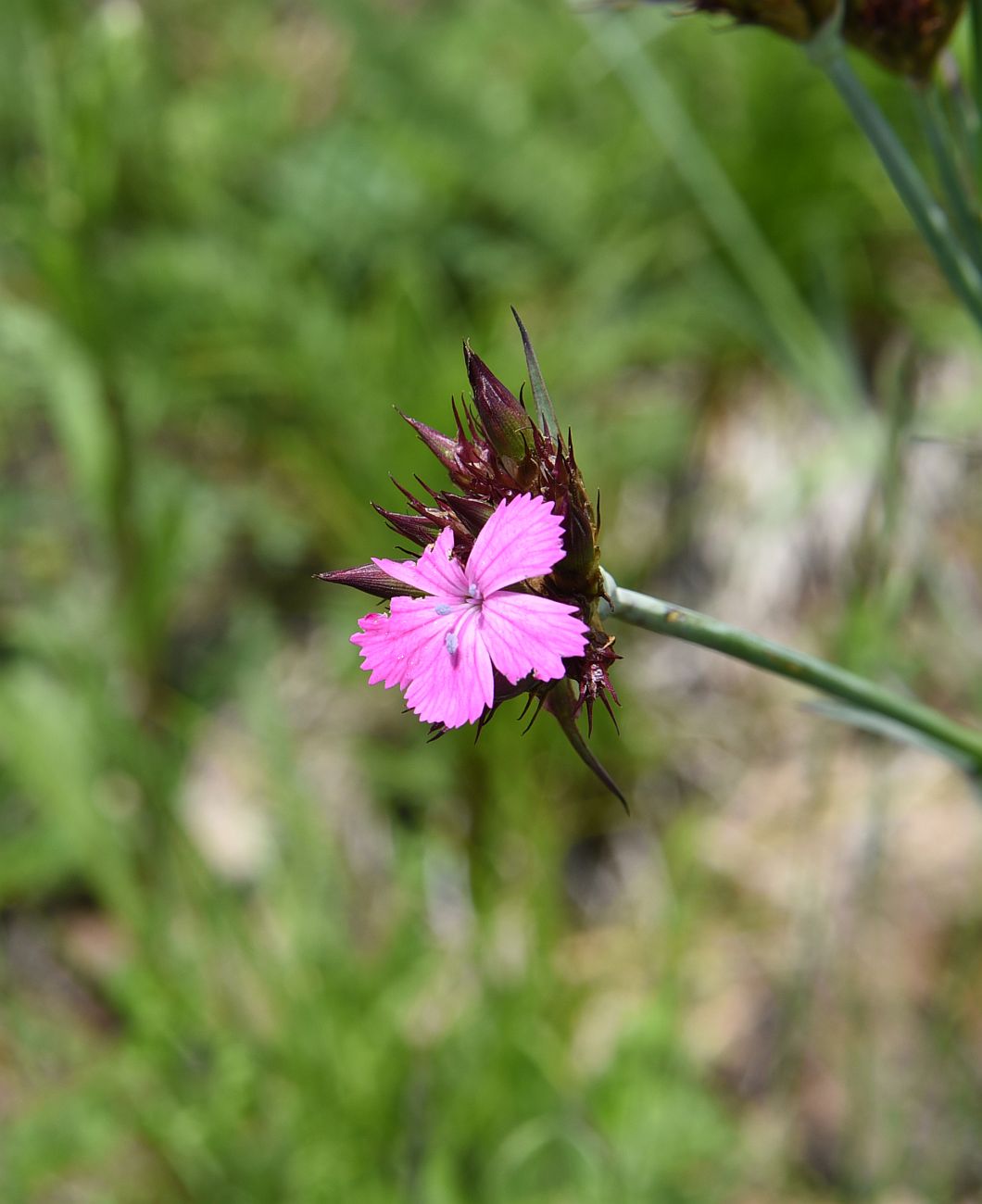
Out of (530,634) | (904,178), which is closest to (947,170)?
(904,178)

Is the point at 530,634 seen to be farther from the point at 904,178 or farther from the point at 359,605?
the point at 359,605

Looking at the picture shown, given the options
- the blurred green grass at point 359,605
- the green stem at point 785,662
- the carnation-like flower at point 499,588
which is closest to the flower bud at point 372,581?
the carnation-like flower at point 499,588

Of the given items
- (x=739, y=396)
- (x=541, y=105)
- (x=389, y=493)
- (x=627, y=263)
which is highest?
(x=541, y=105)

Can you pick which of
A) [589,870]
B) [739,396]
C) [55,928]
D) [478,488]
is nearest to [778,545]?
[739,396]

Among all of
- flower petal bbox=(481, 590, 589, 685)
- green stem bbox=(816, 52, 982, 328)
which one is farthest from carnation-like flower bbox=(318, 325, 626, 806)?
green stem bbox=(816, 52, 982, 328)

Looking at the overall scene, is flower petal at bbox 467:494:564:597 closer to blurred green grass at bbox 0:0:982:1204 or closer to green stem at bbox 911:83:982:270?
green stem at bbox 911:83:982:270

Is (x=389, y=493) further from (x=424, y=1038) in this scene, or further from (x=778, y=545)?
(x=424, y=1038)
